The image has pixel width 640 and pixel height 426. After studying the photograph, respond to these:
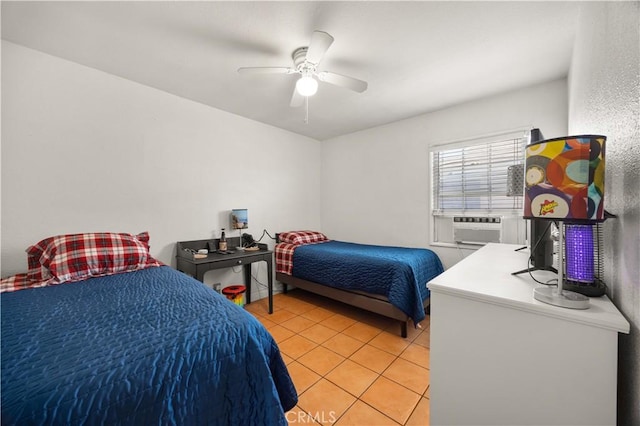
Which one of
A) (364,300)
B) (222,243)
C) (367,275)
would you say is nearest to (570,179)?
(367,275)

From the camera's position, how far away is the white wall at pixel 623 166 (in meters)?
0.68

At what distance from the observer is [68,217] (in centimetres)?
211

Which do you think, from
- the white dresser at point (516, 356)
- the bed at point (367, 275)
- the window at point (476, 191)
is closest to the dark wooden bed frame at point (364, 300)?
the bed at point (367, 275)

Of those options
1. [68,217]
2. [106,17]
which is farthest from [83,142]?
[106,17]

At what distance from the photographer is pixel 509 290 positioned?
97 cm

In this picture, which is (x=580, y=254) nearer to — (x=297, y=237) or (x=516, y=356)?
(x=516, y=356)

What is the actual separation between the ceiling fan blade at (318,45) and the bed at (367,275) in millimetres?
1921

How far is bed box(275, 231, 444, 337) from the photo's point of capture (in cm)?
239

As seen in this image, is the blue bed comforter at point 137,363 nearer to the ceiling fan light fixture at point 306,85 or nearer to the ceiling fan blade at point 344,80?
the ceiling fan light fixture at point 306,85

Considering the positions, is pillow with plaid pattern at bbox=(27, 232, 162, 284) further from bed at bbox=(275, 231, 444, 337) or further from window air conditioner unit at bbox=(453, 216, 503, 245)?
window air conditioner unit at bbox=(453, 216, 503, 245)

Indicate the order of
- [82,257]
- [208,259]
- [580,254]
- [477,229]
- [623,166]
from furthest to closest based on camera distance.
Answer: [477,229]
[208,259]
[82,257]
[580,254]
[623,166]

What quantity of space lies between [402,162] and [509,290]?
2725mm

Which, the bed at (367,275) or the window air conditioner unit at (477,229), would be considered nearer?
the bed at (367,275)

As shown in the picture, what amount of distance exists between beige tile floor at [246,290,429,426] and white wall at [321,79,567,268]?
4.19ft
